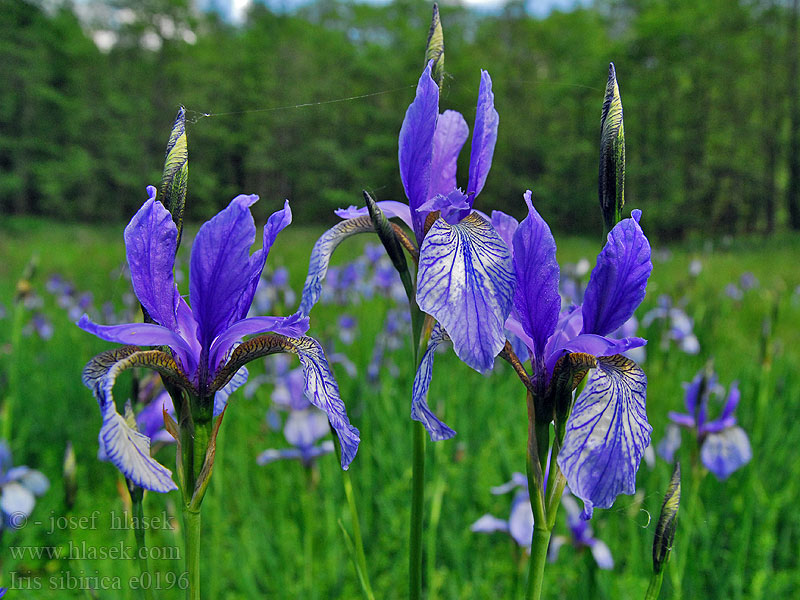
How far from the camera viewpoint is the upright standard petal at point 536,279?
2.47ft

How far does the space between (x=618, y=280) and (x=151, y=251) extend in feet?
2.01

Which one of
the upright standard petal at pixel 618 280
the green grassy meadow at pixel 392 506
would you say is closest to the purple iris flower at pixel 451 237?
the upright standard petal at pixel 618 280

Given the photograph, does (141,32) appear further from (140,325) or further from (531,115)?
(140,325)

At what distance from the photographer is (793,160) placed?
764 inches

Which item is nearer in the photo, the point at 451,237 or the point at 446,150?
the point at 451,237

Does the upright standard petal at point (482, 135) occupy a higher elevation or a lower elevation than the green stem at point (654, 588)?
higher

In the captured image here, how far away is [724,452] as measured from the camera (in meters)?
1.85

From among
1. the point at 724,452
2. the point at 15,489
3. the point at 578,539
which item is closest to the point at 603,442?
the point at 578,539

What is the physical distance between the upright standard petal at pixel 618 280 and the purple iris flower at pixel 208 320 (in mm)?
363

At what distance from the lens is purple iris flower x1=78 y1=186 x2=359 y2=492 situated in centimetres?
69

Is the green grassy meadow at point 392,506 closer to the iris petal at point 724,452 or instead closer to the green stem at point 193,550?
the iris petal at point 724,452

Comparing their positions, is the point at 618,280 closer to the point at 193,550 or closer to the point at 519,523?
the point at 193,550

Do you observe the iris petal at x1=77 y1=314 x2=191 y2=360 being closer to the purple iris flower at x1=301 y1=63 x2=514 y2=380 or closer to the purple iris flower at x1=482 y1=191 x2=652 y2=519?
the purple iris flower at x1=301 y1=63 x2=514 y2=380

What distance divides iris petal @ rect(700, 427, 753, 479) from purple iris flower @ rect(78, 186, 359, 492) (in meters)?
1.60
